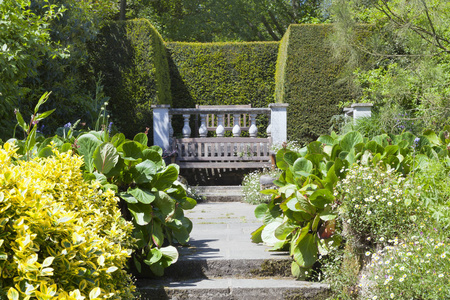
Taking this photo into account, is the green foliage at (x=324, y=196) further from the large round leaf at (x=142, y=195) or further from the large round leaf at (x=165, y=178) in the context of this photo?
the large round leaf at (x=142, y=195)

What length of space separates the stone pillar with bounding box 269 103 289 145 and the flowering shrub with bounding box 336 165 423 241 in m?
5.55

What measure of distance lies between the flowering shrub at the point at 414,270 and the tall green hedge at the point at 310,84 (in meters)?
7.69

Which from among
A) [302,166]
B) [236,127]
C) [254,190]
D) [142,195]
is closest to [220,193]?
[254,190]

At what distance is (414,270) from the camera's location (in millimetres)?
2213

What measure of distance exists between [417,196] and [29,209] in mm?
2224

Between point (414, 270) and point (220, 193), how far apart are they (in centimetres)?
535

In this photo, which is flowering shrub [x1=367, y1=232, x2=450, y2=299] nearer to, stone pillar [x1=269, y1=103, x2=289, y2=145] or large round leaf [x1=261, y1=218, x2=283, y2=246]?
large round leaf [x1=261, y1=218, x2=283, y2=246]

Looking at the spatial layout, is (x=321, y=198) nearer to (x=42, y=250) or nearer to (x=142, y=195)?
(x=142, y=195)

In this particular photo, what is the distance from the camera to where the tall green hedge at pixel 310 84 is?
1006 cm

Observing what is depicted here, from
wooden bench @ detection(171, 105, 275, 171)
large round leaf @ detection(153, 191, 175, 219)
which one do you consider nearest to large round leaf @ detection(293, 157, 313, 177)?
large round leaf @ detection(153, 191, 175, 219)

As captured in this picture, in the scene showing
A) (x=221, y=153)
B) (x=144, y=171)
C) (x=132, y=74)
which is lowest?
(x=221, y=153)

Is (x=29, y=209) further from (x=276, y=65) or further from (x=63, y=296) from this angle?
(x=276, y=65)

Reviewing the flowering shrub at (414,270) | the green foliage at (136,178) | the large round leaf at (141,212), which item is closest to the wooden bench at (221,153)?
the green foliage at (136,178)

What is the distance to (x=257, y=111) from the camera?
8477mm
